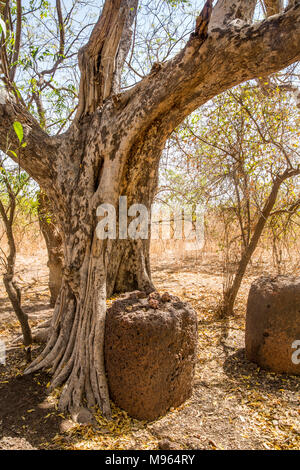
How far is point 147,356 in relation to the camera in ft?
8.55

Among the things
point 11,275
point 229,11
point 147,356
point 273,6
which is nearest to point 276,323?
point 147,356

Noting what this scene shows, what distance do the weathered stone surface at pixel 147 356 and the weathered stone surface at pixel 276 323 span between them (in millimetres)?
963

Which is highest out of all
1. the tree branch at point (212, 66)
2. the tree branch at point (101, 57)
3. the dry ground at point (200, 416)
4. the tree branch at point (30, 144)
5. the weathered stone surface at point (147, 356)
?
the tree branch at point (101, 57)

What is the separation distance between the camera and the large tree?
2707 mm

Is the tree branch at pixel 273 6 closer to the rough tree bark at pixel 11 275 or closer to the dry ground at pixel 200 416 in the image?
the rough tree bark at pixel 11 275

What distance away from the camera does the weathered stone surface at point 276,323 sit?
329 cm

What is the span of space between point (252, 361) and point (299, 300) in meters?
0.85

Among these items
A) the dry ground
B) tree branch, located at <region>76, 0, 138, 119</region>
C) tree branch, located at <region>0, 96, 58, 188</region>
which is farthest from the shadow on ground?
tree branch, located at <region>76, 0, 138, 119</region>

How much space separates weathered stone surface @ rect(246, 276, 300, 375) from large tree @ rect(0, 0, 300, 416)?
3.85 ft

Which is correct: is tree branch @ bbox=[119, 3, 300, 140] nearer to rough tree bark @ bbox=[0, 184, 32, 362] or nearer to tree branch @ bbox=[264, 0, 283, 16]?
rough tree bark @ bbox=[0, 184, 32, 362]

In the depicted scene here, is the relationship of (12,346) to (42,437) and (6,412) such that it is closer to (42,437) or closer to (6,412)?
(6,412)

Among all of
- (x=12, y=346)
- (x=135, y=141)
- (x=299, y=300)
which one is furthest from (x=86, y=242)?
(x=299, y=300)

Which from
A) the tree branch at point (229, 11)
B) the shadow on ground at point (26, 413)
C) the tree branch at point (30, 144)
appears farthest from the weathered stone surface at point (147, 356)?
the tree branch at point (229, 11)

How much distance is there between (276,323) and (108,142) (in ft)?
7.92
